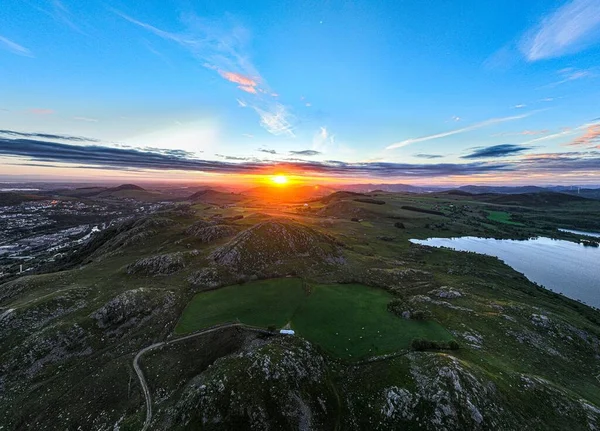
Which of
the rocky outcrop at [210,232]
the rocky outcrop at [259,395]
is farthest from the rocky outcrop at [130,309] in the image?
the rocky outcrop at [210,232]

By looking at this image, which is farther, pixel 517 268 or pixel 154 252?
pixel 517 268

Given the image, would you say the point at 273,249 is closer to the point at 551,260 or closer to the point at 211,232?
the point at 211,232

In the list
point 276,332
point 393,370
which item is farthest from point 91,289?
point 393,370

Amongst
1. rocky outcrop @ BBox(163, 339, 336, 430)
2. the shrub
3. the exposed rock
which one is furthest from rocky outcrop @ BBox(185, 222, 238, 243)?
the shrub

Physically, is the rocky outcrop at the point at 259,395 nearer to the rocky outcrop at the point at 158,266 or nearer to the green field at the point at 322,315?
the green field at the point at 322,315

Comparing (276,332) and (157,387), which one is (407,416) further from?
(157,387)

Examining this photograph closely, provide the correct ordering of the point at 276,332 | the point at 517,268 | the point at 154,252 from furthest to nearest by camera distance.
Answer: the point at 517,268
the point at 154,252
the point at 276,332

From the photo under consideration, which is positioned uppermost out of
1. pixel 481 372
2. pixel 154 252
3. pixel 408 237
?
pixel 481 372
